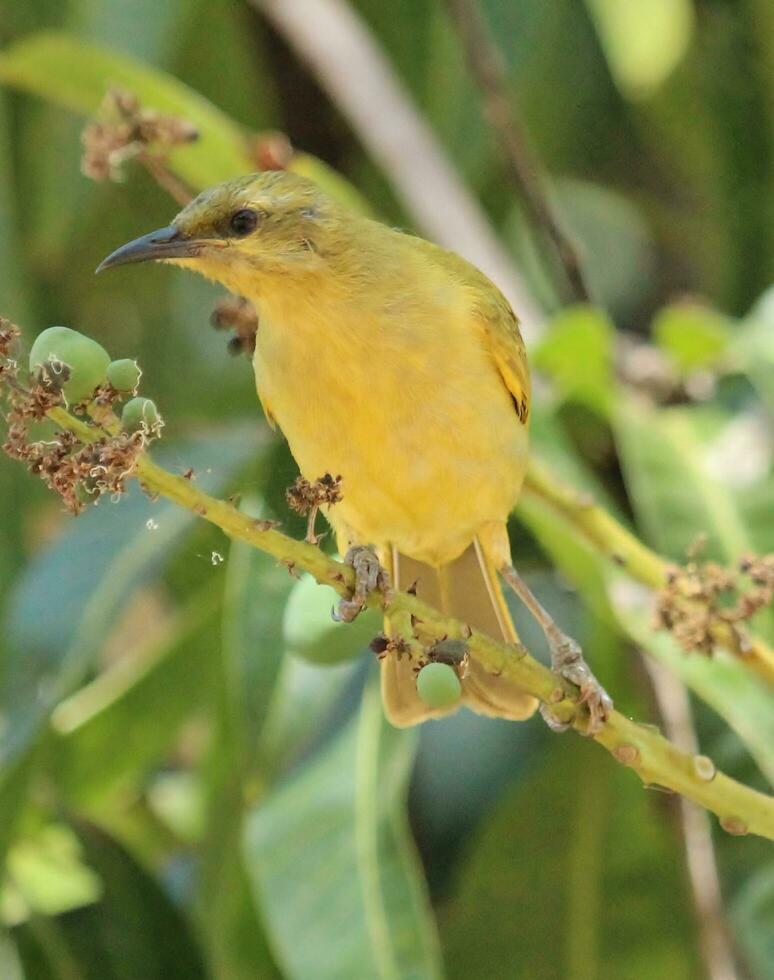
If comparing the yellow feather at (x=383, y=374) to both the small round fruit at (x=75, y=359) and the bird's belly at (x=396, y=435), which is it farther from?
the small round fruit at (x=75, y=359)

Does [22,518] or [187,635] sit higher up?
[22,518]

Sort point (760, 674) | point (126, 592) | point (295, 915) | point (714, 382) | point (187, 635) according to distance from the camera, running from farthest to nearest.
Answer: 1. point (714, 382)
2. point (187, 635)
3. point (126, 592)
4. point (295, 915)
5. point (760, 674)

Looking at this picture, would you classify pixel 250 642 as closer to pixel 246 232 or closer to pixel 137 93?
pixel 246 232

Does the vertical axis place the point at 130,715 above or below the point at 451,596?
below

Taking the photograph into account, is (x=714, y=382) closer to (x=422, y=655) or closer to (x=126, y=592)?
(x=126, y=592)

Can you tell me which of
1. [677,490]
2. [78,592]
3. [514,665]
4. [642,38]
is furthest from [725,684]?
[642,38]

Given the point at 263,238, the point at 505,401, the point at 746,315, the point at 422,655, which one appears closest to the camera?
the point at 422,655

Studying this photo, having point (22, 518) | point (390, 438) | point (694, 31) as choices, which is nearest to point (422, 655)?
point (390, 438)
